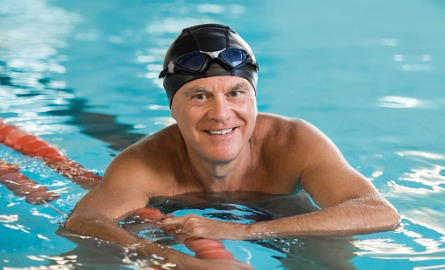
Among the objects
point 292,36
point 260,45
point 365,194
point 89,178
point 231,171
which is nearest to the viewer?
point 365,194

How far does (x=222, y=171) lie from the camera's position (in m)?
4.34

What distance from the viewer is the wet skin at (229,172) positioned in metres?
3.71

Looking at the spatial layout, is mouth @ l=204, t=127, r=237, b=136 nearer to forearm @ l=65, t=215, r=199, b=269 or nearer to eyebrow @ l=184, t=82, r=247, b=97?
eyebrow @ l=184, t=82, r=247, b=97

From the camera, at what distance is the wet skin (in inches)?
146

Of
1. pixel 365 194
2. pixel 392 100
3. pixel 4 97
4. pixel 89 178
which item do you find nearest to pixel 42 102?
pixel 4 97

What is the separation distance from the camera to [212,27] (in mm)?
4277

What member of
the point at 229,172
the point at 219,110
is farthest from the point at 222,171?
the point at 219,110

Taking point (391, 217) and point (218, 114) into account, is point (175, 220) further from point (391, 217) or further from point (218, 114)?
point (391, 217)

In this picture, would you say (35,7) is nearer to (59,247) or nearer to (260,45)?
(260,45)

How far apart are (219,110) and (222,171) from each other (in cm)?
53

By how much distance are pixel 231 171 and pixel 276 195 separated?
1.02 ft

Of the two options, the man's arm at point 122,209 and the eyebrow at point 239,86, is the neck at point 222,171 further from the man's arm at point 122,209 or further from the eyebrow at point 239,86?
the eyebrow at point 239,86

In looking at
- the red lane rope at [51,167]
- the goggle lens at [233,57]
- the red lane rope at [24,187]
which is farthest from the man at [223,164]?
the red lane rope at [24,187]

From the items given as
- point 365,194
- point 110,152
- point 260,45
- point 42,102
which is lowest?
point 365,194
